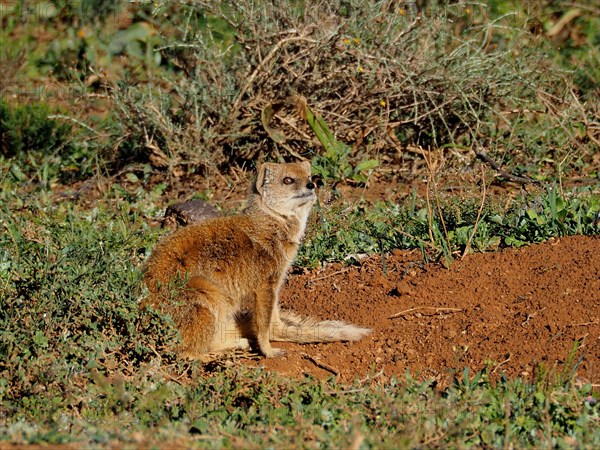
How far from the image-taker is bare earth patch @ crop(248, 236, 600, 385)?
17.5ft

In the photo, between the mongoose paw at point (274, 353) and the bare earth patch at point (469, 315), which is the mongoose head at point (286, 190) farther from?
the mongoose paw at point (274, 353)

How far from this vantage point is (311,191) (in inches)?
248

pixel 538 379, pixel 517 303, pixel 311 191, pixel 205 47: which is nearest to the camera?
pixel 538 379

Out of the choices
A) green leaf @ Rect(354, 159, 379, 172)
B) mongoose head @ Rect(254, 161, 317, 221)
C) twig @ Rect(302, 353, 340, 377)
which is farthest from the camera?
green leaf @ Rect(354, 159, 379, 172)

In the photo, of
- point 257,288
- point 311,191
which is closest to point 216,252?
point 257,288

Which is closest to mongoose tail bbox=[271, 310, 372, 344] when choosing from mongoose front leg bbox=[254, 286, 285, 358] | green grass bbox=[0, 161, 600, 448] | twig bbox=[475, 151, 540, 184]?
mongoose front leg bbox=[254, 286, 285, 358]

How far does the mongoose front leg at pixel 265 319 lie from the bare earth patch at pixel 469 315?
0.09 m

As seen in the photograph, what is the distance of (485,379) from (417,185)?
371 centimetres

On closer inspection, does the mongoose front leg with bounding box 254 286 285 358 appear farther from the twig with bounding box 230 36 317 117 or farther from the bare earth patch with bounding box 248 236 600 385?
the twig with bounding box 230 36 317 117

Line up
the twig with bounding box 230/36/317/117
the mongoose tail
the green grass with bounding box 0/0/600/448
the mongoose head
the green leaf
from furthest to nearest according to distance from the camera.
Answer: the green leaf, the twig with bounding box 230/36/317/117, the mongoose head, the mongoose tail, the green grass with bounding box 0/0/600/448

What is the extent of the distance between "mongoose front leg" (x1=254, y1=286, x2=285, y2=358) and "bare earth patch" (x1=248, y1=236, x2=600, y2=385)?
0.31ft

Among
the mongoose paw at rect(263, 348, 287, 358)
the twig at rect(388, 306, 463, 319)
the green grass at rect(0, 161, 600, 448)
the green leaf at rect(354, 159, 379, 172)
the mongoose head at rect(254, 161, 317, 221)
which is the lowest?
the green leaf at rect(354, 159, 379, 172)

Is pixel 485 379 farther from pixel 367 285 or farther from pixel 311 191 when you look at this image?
pixel 311 191

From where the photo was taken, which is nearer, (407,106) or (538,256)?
(538,256)
